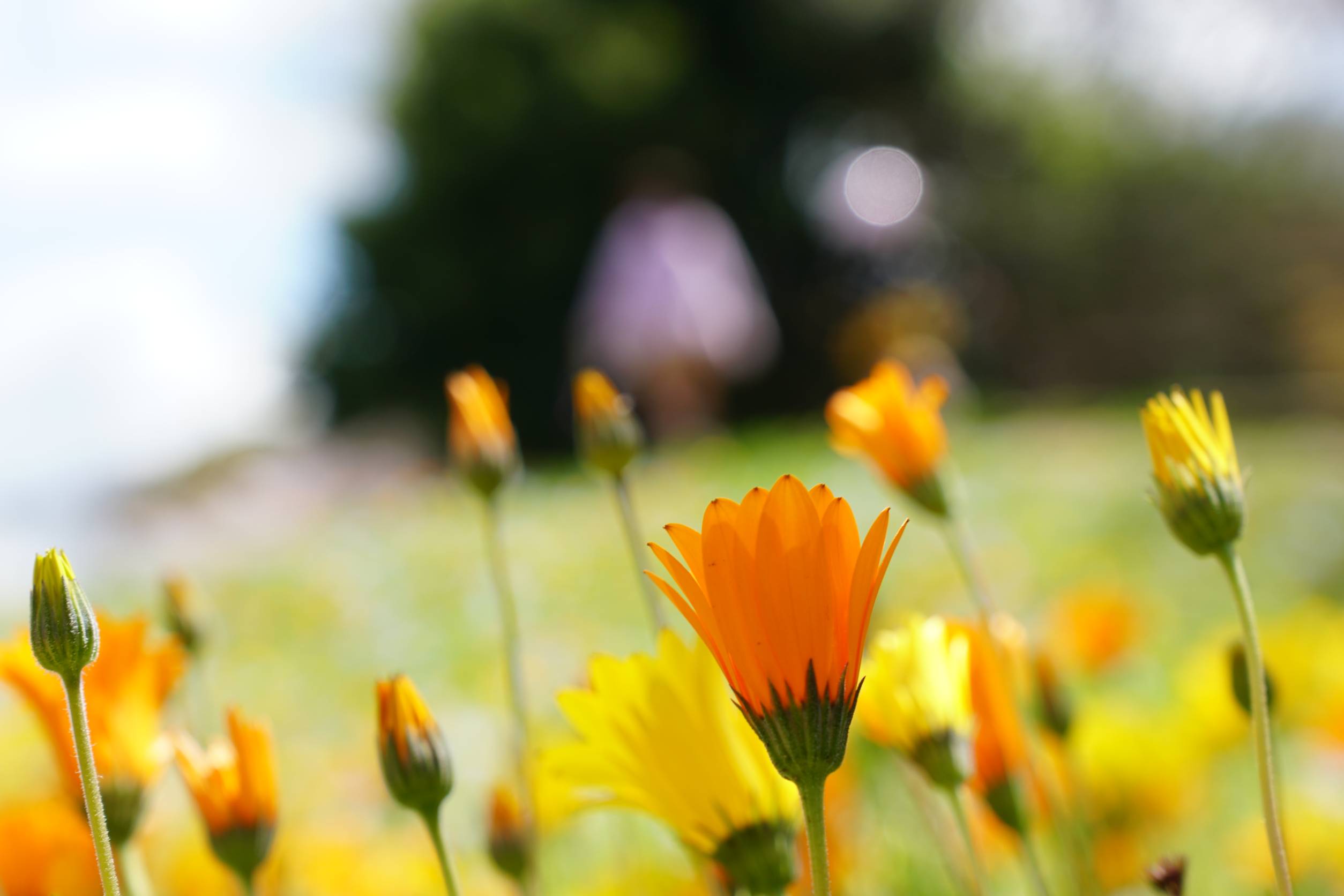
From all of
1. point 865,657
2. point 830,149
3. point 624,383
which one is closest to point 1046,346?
point 830,149

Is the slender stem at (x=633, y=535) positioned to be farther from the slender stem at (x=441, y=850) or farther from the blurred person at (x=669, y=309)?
the blurred person at (x=669, y=309)

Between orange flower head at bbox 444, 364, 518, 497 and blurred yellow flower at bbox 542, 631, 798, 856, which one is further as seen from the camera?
orange flower head at bbox 444, 364, 518, 497

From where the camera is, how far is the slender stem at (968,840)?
400 millimetres

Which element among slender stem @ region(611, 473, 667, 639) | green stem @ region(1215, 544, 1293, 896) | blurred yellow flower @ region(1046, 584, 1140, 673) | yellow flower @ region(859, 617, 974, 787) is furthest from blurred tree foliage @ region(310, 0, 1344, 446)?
green stem @ region(1215, 544, 1293, 896)

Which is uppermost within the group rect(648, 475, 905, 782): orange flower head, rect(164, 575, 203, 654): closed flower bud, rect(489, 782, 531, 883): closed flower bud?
rect(164, 575, 203, 654): closed flower bud

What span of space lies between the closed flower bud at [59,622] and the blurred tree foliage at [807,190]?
8791mm

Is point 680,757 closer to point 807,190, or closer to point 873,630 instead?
point 873,630

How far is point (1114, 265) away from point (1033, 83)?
1.72 m

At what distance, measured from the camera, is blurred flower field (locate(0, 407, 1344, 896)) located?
31.4 inches

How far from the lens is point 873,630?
2.84 ft

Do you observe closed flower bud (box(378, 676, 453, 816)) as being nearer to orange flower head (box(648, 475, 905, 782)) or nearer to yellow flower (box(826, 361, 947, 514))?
orange flower head (box(648, 475, 905, 782))

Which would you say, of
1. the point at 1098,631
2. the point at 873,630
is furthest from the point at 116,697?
the point at 1098,631

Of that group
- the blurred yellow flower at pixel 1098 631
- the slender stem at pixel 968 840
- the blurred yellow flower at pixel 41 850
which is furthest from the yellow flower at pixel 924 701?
the blurred yellow flower at pixel 1098 631

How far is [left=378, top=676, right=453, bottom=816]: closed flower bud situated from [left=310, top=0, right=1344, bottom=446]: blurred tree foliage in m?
8.75
